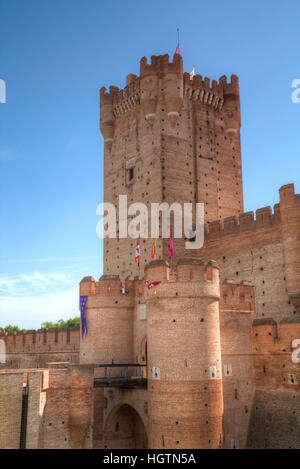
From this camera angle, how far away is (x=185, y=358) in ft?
56.9

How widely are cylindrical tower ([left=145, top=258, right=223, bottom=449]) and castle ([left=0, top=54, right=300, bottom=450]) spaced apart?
0.04m

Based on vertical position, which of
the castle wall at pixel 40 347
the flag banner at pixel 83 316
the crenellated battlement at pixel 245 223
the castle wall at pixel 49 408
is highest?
the crenellated battlement at pixel 245 223

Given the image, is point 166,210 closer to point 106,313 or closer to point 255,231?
point 255,231

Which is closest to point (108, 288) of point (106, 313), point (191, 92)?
point (106, 313)

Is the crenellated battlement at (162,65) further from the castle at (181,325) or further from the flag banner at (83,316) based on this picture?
the flag banner at (83,316)

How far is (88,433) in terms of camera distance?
16625mm

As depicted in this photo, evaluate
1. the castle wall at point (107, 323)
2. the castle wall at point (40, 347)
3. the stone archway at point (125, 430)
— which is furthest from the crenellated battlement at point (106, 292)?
the castle wall at point (40, 347)

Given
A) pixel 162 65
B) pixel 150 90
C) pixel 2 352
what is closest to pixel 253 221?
pixel 150 90

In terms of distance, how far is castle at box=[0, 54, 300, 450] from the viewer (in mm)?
16688

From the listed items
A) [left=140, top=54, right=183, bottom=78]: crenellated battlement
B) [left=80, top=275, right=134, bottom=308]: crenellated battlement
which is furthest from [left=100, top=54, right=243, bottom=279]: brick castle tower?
[left=80, top=275, right=134, bottom=308]: crenellated battlement

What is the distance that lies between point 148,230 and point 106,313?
9.10 metres

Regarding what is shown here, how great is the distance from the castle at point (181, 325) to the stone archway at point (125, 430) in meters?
0.05

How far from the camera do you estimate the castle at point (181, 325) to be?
54.7ft

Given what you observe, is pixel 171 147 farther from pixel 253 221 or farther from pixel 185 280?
pixel 185 280
